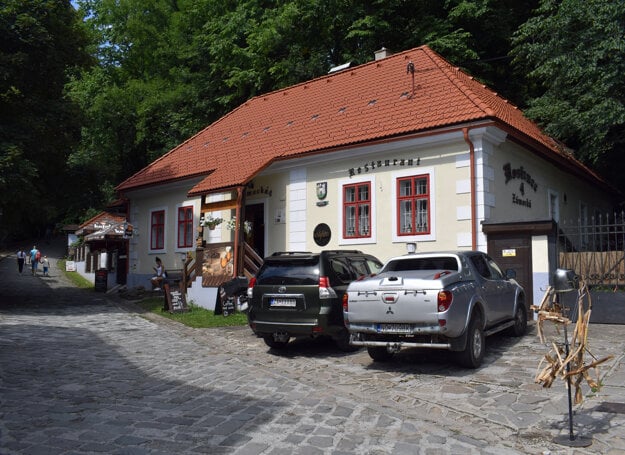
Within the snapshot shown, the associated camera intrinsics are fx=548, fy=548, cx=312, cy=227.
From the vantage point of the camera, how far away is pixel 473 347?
8266 millimetres

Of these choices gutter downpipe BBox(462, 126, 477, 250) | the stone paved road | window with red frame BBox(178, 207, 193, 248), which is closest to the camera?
the stone paved road

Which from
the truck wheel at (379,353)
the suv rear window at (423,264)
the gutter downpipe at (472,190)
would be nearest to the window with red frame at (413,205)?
the gutter downpipe at (472,190)

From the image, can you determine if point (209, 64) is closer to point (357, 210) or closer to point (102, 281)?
point (102, 281)

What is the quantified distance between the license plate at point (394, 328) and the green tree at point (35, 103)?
41.8 ft

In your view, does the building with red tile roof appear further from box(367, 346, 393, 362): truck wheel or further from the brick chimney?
box(367, 346, 393, 362): truck wheel

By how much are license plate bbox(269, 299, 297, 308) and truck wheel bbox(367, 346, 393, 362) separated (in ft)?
5.00

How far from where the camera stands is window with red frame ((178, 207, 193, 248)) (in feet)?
69.2

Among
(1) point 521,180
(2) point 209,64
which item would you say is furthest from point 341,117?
(2) point 209,64

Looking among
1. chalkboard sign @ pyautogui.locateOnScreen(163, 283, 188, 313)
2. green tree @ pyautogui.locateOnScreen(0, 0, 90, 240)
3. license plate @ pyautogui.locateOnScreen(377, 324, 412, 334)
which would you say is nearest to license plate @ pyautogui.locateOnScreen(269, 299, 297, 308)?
license plate @ pyautogui.locateOnScreen(377, 324, 412, 334)

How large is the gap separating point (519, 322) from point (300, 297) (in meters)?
4.50

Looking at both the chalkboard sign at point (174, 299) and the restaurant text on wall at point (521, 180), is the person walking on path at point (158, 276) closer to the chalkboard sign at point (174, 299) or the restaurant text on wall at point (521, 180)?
the chalkboard sign at point (174, 299)

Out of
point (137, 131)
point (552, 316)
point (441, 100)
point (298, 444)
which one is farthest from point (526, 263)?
point (137, 131)

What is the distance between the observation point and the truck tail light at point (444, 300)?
7746mm

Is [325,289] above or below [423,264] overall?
below
